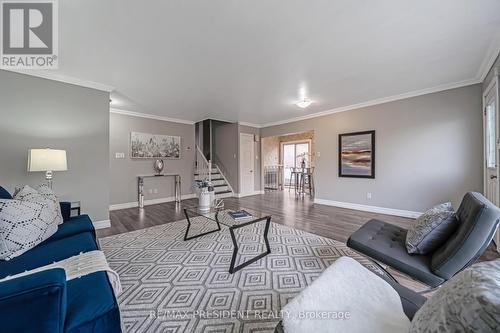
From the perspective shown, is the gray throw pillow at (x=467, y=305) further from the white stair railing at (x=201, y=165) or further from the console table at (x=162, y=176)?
the white stair railing at (x=201, y=165)

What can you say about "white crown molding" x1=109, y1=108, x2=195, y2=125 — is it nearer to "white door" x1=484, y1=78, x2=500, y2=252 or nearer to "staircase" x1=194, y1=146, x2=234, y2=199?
"staircase" x1=194, y1=146, x2=234, y2=199

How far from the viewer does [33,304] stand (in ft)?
2.75

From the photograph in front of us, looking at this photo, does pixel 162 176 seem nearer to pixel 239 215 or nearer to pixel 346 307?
pixel 239 215

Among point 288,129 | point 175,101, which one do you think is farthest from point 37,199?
point 288,129

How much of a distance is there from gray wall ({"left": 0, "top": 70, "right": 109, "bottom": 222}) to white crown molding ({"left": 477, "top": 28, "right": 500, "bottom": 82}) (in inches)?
218

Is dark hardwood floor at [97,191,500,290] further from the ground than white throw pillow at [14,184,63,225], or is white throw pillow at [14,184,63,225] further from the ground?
white throw pillow at [14,184,63,225]

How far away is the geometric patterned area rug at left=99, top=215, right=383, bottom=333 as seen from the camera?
153 cm

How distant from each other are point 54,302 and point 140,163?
5.35 metres

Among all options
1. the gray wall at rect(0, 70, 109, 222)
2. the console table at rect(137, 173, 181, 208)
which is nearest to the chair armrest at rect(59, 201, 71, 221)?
the gray wall at rect(0, 70, 109, 222)

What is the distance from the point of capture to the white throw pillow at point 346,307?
0.84 metres

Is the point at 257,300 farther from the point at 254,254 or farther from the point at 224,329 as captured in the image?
the point at 254,254

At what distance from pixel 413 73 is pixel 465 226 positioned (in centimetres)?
278

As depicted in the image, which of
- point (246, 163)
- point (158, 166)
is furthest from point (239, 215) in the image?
point (246, 163)

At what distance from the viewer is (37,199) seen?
79.0 inches
